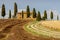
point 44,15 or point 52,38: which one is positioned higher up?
point 44,15

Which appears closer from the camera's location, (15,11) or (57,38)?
(57,38)

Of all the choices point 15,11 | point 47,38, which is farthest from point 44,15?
point 47,38

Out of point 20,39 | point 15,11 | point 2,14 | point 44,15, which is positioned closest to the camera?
point 20,39

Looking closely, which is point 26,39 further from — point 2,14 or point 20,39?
point 2,14

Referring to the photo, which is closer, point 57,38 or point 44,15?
point 57,38

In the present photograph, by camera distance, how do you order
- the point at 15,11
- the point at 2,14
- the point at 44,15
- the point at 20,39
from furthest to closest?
the point at 15,11
the point at 44,15
the point at 2,14
the point at 20,39

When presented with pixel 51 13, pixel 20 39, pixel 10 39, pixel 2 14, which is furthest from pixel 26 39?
pixel 51 13

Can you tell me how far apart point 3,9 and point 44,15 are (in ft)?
68.1

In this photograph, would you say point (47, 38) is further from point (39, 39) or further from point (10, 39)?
point (10, 39)

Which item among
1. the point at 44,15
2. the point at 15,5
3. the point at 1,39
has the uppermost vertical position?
the point at 15,5

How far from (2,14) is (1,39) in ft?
146

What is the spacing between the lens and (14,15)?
91250 mm

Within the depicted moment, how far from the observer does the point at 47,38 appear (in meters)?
35.0

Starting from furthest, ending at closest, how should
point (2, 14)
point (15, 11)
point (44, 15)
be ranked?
1. point (15, 11)
2. point (44, 15)
3. point (2, 14)
